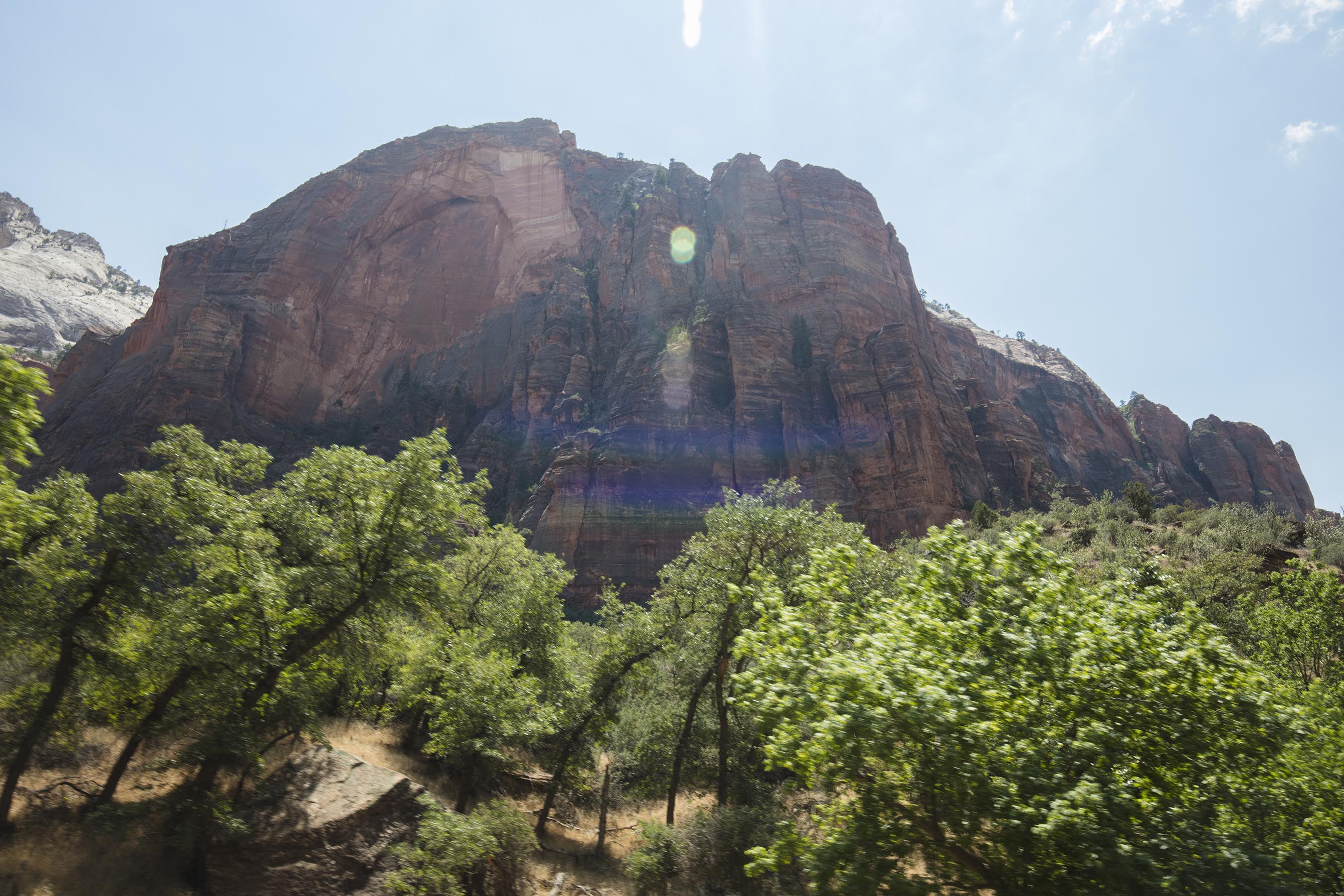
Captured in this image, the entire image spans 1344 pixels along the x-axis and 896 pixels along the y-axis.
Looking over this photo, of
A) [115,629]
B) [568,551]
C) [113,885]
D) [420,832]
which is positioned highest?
[568,551]

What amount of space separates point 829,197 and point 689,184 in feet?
70.3

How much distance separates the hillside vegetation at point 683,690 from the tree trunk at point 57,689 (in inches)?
1.9

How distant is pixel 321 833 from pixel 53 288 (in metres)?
172

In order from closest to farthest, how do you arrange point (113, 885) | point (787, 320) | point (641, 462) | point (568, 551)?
point (113, 885)
point (568, 551)
point (641, 462)
point (787, 320)

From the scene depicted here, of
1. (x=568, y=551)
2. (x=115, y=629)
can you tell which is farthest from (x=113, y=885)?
(x=568, y=551)

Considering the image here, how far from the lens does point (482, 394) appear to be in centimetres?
9175

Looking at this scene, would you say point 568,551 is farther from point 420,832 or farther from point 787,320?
point 420,832

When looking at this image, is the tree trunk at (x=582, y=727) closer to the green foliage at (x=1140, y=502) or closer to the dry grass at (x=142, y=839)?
the dry grass at (x=142, y=839)

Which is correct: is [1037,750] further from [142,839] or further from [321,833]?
[142,839]

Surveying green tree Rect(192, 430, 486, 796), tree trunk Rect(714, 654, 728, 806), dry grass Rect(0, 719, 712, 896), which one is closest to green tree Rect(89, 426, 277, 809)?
green tree Rect(192, 430, 486, 796)

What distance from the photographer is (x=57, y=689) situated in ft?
35.3

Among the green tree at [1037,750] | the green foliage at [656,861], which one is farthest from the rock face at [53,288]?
the green tree at [1037,750]

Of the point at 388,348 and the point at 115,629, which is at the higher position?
the point at 388,348

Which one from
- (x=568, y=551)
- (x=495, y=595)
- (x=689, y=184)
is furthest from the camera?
(x=689, y=184)
